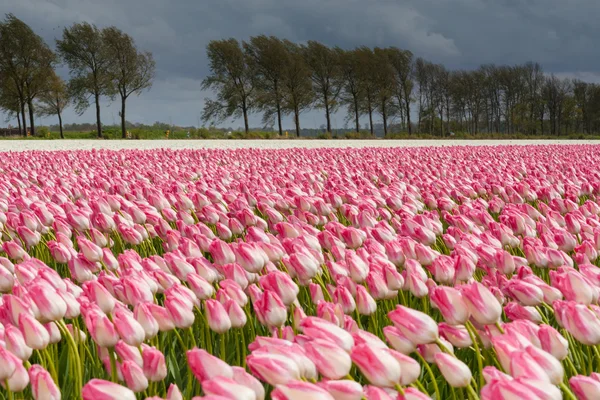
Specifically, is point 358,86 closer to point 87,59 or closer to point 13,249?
point 87,59

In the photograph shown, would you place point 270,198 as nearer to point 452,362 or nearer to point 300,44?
point 452,362

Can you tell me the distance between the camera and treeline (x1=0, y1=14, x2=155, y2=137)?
186 ft

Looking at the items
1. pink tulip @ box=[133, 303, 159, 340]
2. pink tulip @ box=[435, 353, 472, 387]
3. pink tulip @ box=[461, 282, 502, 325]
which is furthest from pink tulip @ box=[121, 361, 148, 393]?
pink tulip @ box=[461, 282, 502, 325]

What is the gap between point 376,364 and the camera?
138 cm

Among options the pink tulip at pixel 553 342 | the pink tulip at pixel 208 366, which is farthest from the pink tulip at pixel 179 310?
the pink tulip at pixel 553 342

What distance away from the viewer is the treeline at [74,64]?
186ft

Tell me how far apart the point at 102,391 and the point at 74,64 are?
205 ft

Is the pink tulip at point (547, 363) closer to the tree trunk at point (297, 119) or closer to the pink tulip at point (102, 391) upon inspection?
the pink tulip at point (102, 391)

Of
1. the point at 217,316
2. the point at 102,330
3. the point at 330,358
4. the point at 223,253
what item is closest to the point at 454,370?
the point at 330,358

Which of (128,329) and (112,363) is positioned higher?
(128,329)

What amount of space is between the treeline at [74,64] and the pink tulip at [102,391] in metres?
58.5

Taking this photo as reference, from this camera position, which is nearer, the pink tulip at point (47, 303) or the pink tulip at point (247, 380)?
the pink tulip at point (247, 380)

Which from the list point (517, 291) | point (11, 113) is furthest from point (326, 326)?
point (11, 113)

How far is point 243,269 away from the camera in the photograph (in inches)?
104
